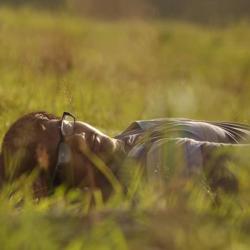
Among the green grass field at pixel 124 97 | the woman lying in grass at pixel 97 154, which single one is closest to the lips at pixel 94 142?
the woman lying in grass at pixel 97 154

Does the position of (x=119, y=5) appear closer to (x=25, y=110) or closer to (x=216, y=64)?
(x=216, y=64)

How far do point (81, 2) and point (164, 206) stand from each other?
13.1 meters

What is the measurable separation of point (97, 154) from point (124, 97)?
3490 mm

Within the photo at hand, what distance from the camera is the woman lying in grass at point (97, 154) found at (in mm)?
2959

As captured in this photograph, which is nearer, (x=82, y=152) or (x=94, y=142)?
(x=82, y=152)

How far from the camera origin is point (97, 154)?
10.7ft

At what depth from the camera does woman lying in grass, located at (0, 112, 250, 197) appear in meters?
2.96

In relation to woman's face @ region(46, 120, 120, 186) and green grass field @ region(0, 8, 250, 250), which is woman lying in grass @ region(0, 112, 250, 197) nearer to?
woman's face @ region(46, 120, 120, 186)

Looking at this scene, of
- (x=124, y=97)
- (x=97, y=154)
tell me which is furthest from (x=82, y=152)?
(x=124, y=97)

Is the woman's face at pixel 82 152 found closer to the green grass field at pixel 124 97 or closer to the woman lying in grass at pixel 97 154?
the woman lying in grass at pixel 97 154

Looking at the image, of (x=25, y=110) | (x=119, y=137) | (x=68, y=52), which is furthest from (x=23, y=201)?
(x=68, y=52)

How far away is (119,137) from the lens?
3561 mm

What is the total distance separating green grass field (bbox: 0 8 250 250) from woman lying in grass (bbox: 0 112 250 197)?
13 cm

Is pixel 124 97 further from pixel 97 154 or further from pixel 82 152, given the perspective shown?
pixel 82 152
